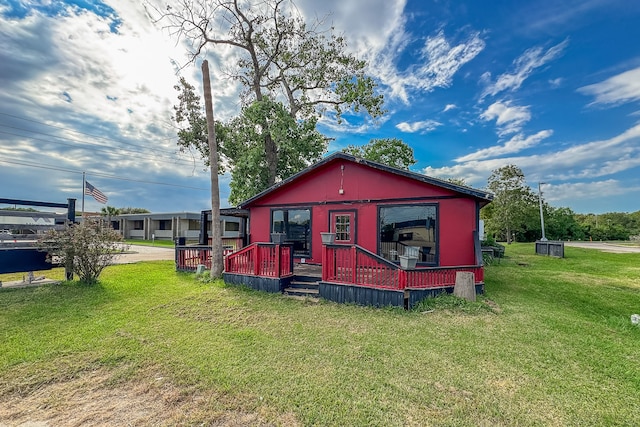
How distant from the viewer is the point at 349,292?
6.02 metres

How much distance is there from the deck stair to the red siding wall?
7.67ft

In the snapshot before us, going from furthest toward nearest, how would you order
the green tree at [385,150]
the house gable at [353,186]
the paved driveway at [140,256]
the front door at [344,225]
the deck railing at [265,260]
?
1. the green tree at [385,150]
2. the paved driveway at [140,256]
3. the front door at [344,225]
4. the house gable at [353,186]
5. the deck railing at [265,260]

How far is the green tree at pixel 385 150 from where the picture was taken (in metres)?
19.2

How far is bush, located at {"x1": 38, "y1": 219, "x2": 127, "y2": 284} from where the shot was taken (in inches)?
290

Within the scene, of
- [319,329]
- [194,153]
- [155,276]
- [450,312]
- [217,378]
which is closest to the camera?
[217,378]

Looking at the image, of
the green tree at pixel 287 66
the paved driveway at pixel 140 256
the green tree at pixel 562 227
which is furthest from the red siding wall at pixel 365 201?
the green tree at pixel 562 227

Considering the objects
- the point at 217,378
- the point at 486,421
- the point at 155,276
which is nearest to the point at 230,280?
the point at 155,276

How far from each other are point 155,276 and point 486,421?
32.4 ft

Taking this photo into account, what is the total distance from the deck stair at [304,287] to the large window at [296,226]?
253cm

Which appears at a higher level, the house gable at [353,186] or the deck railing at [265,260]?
the house gable at [353,186]

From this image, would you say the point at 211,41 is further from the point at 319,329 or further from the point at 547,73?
the point at 547,73

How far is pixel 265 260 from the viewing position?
23.5 feet

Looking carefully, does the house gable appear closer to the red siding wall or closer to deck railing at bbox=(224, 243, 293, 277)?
the red siding wall

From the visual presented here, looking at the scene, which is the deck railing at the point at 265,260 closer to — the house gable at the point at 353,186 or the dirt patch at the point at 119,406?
the house gable at the point at 353,186
